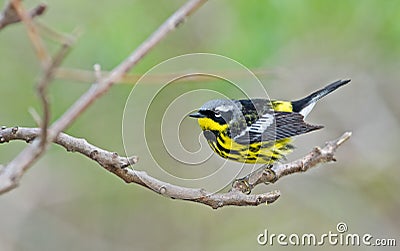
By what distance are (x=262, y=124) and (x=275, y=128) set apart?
18 centimetres

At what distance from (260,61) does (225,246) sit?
1.28 metres

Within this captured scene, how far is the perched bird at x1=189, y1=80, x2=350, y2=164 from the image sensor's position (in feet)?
4.13

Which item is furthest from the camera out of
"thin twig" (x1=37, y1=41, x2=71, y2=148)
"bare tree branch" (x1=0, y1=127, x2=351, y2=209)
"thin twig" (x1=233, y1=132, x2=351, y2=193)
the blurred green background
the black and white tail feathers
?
the blurred green background

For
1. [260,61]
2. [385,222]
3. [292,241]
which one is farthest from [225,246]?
[260,61]

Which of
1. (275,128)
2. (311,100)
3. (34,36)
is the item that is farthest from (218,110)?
(311,100)

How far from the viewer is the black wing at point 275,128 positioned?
144 centimetres

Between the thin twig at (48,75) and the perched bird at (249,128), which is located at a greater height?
the perched bird at (249,128)

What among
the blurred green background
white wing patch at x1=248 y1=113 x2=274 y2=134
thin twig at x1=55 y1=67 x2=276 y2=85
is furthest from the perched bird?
the blurred green background

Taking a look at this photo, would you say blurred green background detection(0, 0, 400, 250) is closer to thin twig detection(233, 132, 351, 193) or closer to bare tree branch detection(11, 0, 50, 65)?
thin twig detection(233, 132, 351, 193)

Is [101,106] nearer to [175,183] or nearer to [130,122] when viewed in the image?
[130,122]

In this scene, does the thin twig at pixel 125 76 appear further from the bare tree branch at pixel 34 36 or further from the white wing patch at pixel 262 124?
the white wing patch at pixel 262 124

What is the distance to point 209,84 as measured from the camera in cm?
251

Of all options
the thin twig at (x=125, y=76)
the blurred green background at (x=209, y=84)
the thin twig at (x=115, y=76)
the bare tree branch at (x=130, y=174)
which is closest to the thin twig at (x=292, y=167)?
the bare tree branch at (x=130, y=174)

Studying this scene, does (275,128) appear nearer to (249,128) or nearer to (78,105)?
(249,128)
